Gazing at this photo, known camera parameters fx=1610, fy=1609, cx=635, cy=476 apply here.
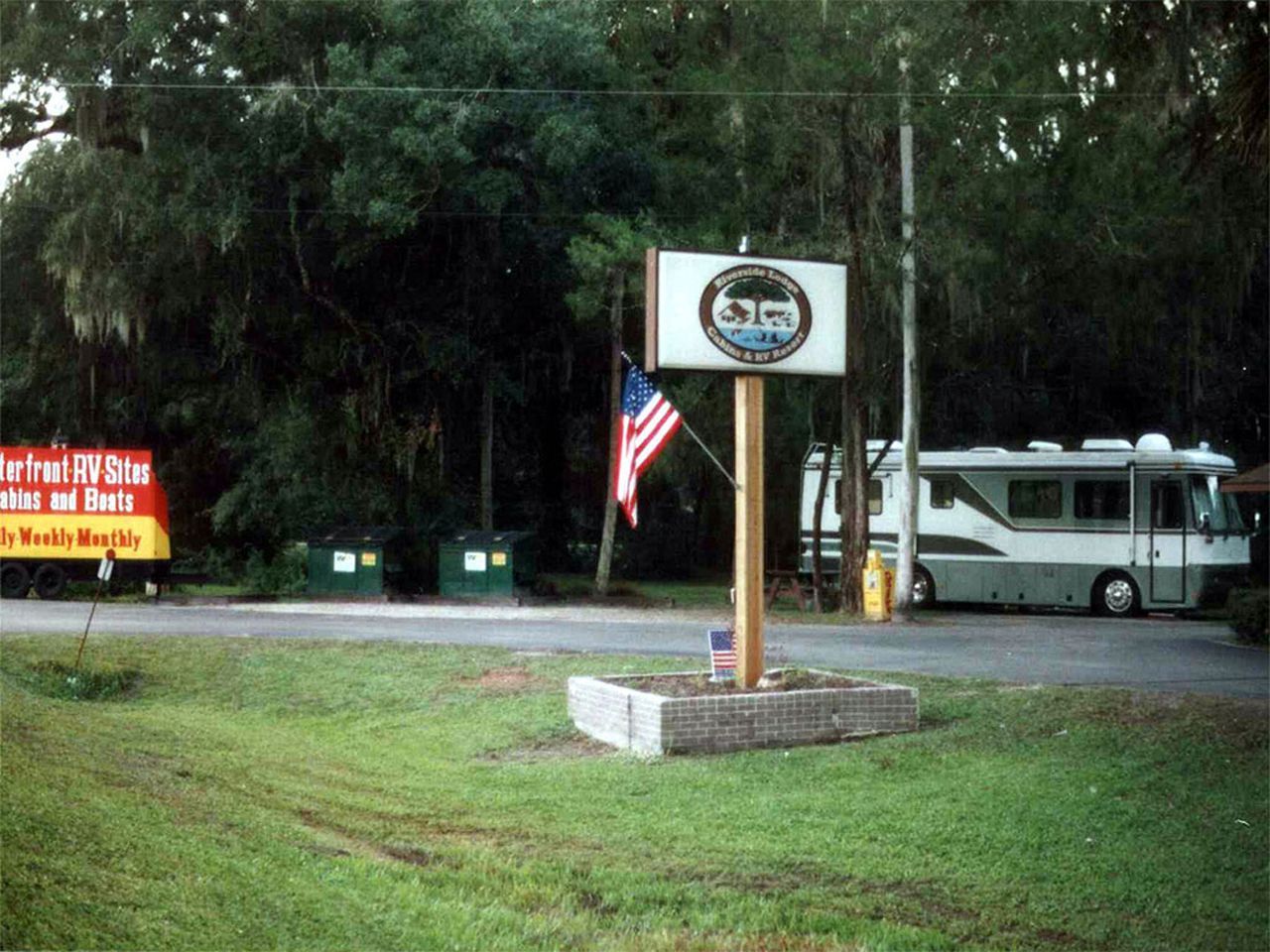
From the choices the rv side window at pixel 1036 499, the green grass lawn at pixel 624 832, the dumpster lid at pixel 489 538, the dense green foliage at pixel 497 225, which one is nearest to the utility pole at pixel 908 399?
the dense green foliage at pixel 497 225

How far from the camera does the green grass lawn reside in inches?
249

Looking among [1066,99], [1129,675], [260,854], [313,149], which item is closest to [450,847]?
[260,854]

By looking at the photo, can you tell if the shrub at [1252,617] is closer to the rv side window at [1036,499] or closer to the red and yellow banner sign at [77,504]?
the rv side window at [1036,499]

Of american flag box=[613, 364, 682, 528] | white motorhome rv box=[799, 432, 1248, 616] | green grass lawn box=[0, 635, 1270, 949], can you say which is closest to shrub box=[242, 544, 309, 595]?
white motorhome rv box=[799, 432, 1248, 616]

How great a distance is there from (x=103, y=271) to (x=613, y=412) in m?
8.90

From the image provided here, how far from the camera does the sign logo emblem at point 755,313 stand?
12.3 meters

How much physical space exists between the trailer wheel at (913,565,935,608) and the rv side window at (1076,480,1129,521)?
2762 mm

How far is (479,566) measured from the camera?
25.8 metres

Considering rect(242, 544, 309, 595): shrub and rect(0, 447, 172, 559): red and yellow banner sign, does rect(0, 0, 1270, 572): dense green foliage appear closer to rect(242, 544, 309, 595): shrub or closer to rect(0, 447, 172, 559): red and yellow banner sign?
rect(242, 544, 309, 595): shrub

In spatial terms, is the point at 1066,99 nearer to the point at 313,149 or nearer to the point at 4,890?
the point at 313,149

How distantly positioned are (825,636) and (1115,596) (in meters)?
7.63

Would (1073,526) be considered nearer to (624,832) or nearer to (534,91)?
(534,91)

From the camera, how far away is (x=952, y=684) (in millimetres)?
13672

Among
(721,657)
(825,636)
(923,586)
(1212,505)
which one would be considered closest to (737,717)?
(721,657)
